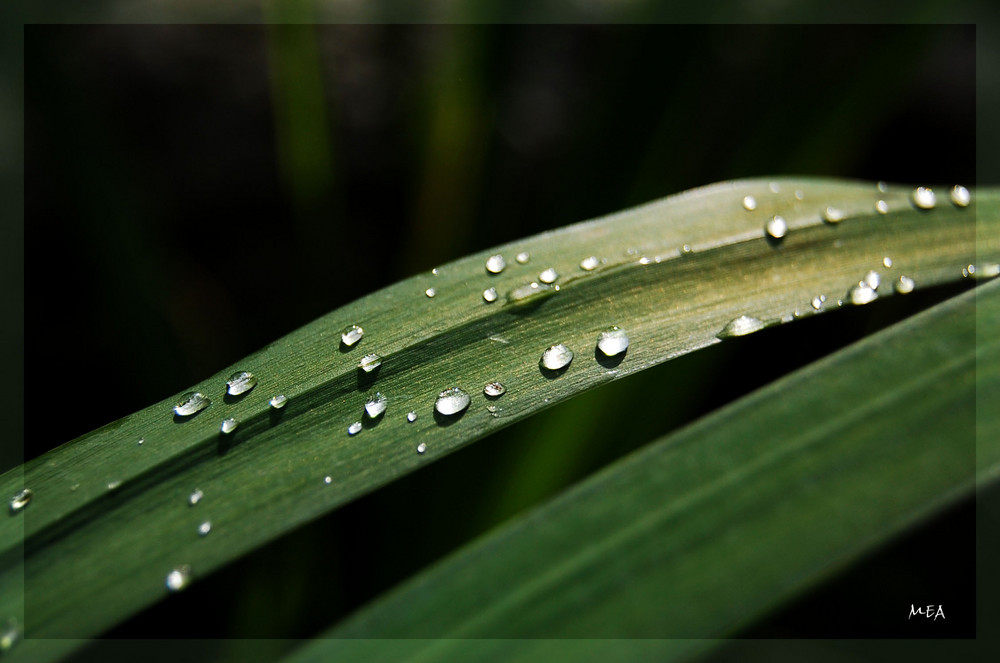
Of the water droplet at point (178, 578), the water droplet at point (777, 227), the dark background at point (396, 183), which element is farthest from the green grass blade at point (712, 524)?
the dark background at point (396, 183)

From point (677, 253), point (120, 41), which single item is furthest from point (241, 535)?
point (120, 41)

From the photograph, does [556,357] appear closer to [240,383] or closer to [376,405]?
[376,405]

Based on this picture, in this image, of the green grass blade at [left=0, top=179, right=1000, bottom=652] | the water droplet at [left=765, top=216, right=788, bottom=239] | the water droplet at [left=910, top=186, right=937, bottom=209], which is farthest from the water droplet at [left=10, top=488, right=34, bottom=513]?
the water droplet at [left=910, top=186, right=937, bottom=209]

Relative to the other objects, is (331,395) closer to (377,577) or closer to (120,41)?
(377,577)

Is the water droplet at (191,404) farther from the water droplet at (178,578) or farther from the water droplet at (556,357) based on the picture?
the water droplet at (556,357)

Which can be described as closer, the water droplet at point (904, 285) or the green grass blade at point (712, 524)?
the green grass blade at point (712, 524)

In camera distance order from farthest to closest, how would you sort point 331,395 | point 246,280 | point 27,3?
point 246,280 → point 27,3 → point 331,395

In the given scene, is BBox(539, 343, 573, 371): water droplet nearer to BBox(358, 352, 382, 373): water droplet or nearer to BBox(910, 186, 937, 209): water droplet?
BBox(358, 352, 382, 373): water droplet
